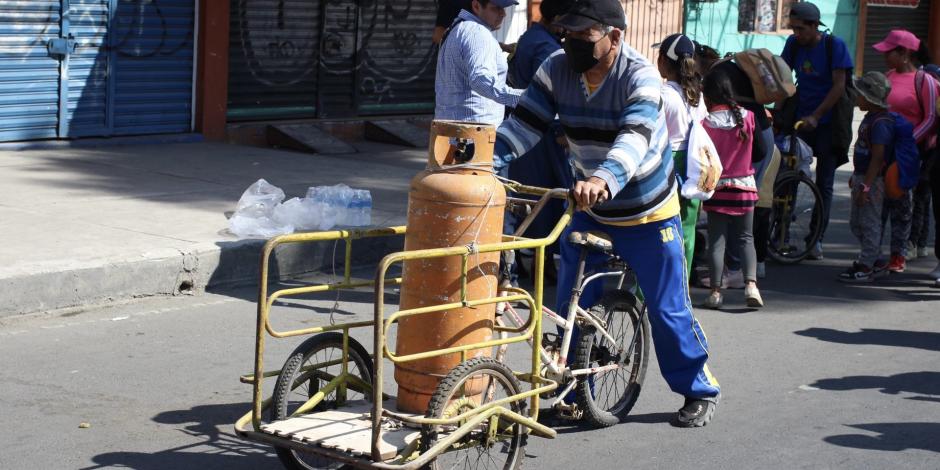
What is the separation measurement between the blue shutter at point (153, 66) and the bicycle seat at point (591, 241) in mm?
7781

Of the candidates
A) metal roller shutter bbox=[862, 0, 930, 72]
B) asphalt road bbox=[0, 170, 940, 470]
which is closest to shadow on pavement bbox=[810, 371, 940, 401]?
asphalt road bbox=[0, 170, 940, 470]

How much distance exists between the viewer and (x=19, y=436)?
5023mm

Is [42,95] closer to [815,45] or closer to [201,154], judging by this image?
[201,154]

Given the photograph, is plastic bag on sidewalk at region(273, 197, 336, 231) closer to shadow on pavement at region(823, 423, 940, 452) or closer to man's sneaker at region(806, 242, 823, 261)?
man's sneaker at region(806, 242, 823, 261)

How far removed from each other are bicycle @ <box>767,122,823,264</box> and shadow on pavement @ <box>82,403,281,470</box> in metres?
5.45

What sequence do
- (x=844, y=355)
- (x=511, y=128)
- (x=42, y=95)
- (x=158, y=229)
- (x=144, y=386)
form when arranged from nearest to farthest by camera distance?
1. (x=511, y=128)
2. (x=144, y=386)
3. (x=844, y=355)
4. (x=158, y=229)
5. (x=42, y=95)

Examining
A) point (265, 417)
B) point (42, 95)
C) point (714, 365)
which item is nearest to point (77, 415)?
point (265, 417)

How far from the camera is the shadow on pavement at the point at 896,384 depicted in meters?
6.35

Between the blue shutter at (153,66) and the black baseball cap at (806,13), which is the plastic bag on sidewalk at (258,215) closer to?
the blue shutter at (153,66)

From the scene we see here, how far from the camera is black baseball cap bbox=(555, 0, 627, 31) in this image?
4.90m

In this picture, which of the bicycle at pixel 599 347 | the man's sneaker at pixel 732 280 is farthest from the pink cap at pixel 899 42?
the bicycle at pixel 599 347

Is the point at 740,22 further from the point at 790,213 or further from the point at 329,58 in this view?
the point at 790,213

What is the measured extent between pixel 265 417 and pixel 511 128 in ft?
4.82

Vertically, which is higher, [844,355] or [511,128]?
[511,128]
